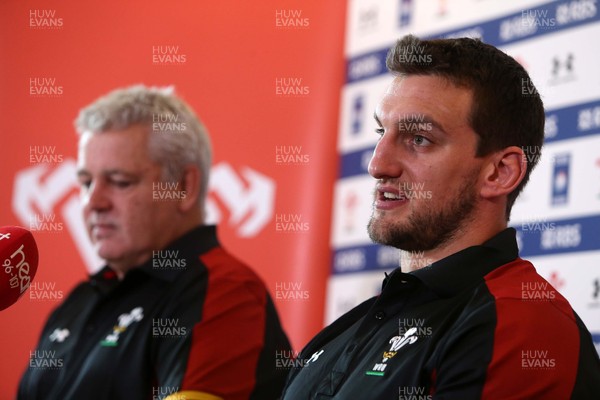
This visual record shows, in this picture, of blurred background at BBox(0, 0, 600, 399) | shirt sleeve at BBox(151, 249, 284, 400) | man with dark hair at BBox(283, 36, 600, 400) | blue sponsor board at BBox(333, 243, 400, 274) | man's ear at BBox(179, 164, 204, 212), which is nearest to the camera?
man with dark hair at BBox(283, 36, 600, 400)

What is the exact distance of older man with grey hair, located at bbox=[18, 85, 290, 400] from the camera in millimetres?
2307

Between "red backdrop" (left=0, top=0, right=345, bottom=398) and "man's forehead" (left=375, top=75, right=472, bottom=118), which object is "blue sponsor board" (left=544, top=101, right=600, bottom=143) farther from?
"red backdrop" (left=0, top=0, right=345, bottom=398)

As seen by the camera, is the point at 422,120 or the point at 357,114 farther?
the point at 357,114

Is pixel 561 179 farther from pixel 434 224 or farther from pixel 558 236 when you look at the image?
pixel 434 224

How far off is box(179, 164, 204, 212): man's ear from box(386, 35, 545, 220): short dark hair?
1.02m

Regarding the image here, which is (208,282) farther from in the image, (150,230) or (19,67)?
(19,67)

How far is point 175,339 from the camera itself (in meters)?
2.31

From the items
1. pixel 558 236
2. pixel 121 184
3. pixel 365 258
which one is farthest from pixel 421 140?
pixel 365 258

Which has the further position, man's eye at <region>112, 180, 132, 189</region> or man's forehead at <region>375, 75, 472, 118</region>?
man's eye at <region>112, 180, 132, 189</region>

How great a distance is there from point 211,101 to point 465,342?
2452 mm

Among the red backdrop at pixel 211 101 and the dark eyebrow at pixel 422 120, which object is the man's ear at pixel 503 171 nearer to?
the dark eyebrow at pixel 422 120

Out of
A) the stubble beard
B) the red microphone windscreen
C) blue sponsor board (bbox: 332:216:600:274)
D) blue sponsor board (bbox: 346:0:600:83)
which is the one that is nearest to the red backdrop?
blue sponsor board (bbox: 346:0:600:83)

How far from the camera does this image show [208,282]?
244 cm

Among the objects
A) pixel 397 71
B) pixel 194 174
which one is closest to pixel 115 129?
pixel 194 174
